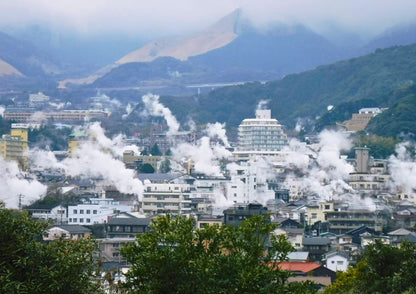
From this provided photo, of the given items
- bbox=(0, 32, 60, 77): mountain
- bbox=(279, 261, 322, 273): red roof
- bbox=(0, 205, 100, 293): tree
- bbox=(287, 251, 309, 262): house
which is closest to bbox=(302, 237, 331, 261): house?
bbox=(287, 251, 309, 262): house

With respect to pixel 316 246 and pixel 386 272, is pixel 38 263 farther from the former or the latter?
pixel 316 246

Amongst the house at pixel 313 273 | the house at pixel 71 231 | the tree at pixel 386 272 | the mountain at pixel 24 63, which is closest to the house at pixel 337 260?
the house at pixel 313 273

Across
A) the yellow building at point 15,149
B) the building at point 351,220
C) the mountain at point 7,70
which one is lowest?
the building at point 351,220

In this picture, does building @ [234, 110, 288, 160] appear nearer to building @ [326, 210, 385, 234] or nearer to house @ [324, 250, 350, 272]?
building @ [326, 210, 385, 234]

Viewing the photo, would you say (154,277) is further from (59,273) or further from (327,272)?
(327,272)

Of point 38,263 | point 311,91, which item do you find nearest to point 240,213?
point 38,263

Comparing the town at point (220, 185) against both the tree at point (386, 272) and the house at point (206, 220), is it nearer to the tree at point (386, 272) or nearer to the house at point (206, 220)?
the house at point (206, 220)

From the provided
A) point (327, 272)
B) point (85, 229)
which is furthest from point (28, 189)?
point (327, 272)

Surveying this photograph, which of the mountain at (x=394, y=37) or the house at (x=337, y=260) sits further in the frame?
the mountain at (x=394, y=37)
